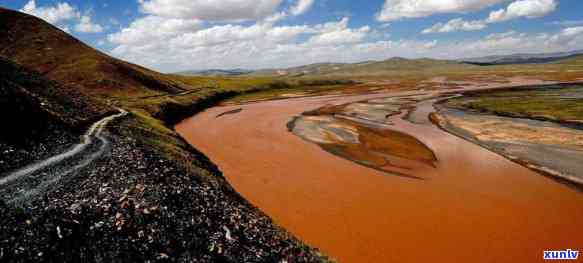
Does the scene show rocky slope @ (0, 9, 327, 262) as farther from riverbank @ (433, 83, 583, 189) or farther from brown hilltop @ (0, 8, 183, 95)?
brown hilltop @ (0, 8, 183, 95)

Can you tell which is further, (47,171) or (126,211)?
(47,171)

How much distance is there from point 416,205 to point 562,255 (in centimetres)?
1017

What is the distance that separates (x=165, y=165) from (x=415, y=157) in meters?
32.1

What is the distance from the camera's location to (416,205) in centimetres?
2764

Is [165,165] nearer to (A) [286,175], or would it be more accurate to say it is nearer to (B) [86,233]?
(B) [86,233]

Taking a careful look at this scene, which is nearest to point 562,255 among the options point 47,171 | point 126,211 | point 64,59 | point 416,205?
point 416,205

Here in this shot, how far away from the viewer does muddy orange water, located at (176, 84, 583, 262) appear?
2130 centimetres

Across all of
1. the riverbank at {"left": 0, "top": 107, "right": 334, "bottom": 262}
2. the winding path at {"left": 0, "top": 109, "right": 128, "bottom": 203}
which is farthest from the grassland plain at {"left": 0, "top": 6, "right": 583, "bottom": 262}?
the winding path at {"left": 0, "top": 109, "right": 128, "bottom": 203}

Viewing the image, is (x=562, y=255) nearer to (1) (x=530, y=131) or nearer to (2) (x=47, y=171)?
(2) (x=47, y=171)

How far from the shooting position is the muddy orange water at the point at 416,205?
21.3 metres

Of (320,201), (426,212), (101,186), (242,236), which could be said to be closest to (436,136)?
(426,212)

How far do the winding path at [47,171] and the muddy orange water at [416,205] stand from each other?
13.8 m

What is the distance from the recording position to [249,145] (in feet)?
164

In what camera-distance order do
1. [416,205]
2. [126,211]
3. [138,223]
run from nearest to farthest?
[138,223] → [126,211] → [416,205]
